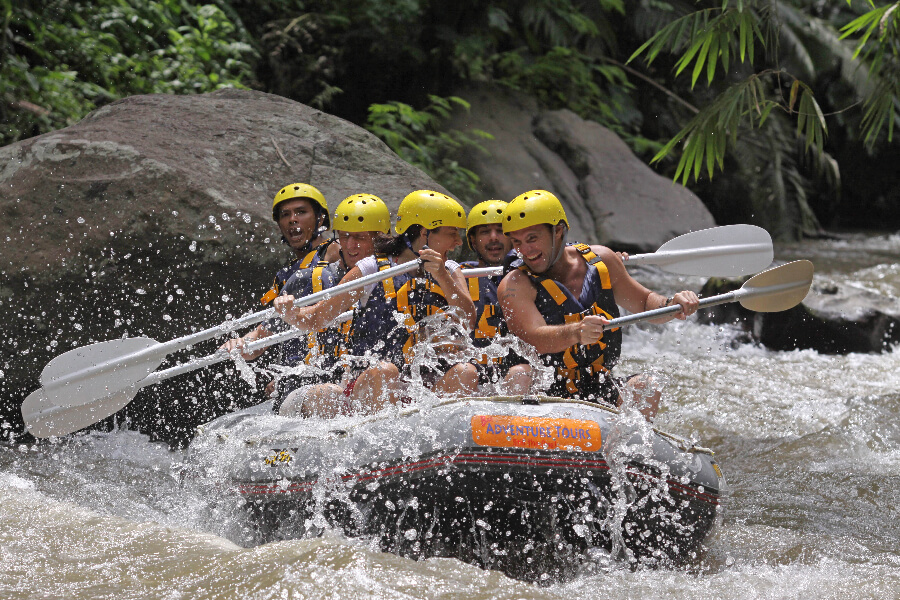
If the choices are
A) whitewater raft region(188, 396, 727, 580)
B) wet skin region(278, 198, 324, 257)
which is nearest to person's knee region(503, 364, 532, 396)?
whitewater raft region(188, 396, 727, 580)

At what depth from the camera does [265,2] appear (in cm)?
1105

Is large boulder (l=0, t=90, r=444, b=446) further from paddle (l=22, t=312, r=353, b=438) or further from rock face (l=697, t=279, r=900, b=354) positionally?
rock face (l=697, t=279, r=900, b=354)

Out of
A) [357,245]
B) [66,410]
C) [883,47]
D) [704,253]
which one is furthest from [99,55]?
[883,47]

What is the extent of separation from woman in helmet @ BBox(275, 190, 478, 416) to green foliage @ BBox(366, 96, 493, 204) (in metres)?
5.05

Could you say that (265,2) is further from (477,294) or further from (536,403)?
(536,403)

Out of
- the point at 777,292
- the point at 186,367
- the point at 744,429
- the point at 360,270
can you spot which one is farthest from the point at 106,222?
the point at 744,429

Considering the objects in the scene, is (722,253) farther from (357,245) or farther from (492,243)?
(357,245)

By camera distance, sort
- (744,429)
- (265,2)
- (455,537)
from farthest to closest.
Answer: (265,2), (744,429), (455,537)

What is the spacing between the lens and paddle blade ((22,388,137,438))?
4742 mm

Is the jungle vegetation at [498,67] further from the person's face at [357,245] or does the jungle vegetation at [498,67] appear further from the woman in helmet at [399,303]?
the person's face at [357,245]

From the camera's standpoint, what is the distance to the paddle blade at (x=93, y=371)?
4.64 meters

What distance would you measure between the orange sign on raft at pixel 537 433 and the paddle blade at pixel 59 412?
226 centimetres


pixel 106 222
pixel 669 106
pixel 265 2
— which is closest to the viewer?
pixel 106 222

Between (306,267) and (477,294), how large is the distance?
3.44ft
